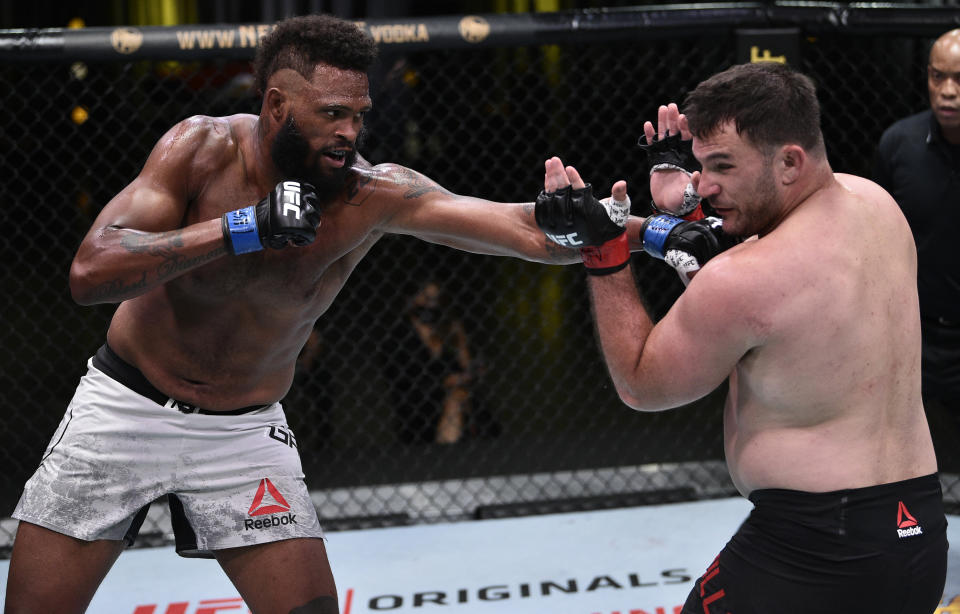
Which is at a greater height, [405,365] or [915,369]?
[915,369]

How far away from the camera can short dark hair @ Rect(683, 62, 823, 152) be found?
5.02ft

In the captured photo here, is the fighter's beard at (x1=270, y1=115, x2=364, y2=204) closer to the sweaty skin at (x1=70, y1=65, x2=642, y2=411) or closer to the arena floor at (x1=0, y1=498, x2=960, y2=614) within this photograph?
the sweaty skin at (x1=70, y1=65, x2=642, y2=411)

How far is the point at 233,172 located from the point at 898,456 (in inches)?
53.1

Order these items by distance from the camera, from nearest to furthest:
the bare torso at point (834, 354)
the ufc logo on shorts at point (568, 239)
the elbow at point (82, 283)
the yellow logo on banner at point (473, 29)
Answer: the bare torso at point (834, 354) → the ufc logo on shorts at point (568, 239) → the elbow at point (82, 283) → the yellow logo on banner at point (473, 29)

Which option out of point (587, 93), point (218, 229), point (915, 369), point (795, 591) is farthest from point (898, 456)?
point (587, 93)

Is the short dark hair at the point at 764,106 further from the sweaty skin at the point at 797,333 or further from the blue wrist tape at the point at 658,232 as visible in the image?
the blue wrist tape at the point at 658,232

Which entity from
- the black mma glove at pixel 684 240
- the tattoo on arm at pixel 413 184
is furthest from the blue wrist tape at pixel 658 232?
the tattoo on arm at pixel 413 184

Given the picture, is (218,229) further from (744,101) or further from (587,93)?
(587,93)

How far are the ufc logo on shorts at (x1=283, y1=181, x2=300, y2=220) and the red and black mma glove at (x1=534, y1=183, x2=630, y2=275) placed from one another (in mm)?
423

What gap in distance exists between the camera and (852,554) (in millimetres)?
1526

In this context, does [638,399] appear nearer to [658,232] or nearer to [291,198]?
[658,232]

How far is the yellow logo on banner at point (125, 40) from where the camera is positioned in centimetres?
320

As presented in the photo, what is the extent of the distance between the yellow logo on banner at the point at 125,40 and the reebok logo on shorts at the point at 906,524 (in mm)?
2664

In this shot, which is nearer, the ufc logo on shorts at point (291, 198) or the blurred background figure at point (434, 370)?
the ufc logo on shorts at point (291, 198)
